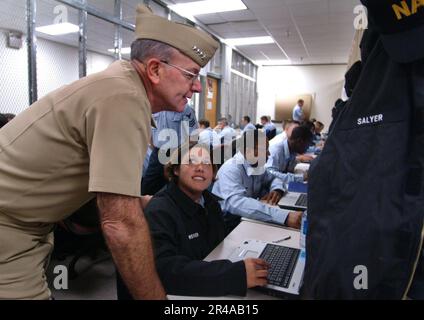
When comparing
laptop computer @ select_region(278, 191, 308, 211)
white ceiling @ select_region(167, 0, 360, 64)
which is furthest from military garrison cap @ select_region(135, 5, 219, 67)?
white ceiling @ select_region(167, 0, 360, 64)

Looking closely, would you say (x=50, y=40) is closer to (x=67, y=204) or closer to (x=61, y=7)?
(x=61, y=7)

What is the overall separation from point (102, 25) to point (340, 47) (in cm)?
578

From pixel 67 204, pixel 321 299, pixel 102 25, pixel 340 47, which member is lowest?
pixel 321 299

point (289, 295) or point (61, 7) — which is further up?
point (61, 7)

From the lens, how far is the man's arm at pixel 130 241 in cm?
79

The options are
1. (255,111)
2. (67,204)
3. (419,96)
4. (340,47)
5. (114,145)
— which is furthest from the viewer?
(255,111)

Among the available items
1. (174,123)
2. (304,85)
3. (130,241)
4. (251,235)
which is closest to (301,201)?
(251,235)

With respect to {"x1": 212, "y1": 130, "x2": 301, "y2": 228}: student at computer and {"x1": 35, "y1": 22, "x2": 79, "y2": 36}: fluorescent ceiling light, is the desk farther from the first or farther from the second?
{"x1": 35, "y1": 22, "x2": 79, "y2": 36}: fluorescent ceiling light

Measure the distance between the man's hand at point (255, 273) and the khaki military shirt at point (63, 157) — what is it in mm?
524

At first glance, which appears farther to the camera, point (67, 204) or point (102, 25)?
point (102, 25)

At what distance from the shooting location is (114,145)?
0.77 m

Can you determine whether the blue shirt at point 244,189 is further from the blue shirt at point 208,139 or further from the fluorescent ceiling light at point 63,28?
the fluorescent ceiling light at point 63,28

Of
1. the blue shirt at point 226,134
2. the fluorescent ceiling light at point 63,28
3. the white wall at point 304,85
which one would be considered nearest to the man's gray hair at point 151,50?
the blue shirt at point 226,134

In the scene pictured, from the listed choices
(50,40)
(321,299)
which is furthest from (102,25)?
(321,299)
